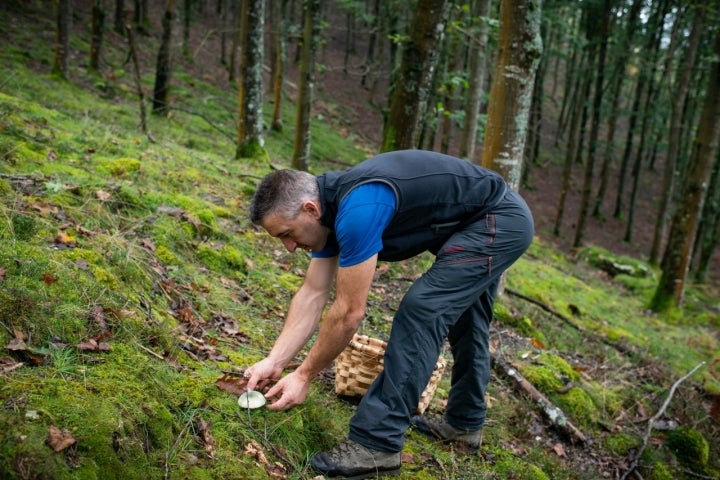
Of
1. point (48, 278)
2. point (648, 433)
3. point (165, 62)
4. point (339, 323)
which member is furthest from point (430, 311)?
point (165, 62)

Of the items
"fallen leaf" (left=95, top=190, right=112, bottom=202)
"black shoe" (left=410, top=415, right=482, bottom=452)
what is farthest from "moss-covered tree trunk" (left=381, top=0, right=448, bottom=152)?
"black shoe" (left=410, top=415, right=482, bottom=452)

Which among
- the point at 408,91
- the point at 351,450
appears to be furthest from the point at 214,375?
the point at 408,91

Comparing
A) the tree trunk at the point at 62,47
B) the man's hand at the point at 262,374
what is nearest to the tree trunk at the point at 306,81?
the tree trunk at the point at 62,47

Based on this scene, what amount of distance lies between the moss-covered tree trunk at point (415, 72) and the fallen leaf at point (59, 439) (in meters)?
5.54

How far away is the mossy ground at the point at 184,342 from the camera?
2.47 metres

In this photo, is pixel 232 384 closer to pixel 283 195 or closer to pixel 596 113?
pixel 283 195

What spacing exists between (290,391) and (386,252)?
90cm

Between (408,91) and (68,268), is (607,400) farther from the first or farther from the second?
(68,268)

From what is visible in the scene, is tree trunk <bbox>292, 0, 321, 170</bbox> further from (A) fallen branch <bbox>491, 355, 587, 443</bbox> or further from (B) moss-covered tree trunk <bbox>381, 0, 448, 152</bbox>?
(A) fallen branch <bbox>491, 355, 587, 443</bbox>

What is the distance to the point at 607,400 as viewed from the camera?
5852 mm

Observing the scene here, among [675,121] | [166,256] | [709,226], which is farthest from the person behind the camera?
[709,226]

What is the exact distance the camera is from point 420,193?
9.53 feet

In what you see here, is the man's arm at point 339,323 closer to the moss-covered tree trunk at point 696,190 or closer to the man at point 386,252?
the man at point 386,252

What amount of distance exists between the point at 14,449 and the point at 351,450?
1.49 metres
